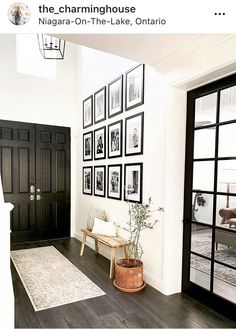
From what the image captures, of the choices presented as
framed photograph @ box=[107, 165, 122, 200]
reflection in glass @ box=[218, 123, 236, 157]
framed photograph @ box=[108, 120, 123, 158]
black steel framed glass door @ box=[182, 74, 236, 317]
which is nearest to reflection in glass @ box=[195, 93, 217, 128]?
black steel framed glass door @ box=[182, 74, 236, 317]

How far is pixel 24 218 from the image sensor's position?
4672 millimetres

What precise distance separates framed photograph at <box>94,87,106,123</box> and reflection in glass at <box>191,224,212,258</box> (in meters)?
2.38

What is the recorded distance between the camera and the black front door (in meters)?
4.55

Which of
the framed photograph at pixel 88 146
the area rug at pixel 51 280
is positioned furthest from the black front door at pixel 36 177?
the area rug at pixel 51 280

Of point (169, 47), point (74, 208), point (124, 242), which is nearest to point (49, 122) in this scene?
point (74, 208)

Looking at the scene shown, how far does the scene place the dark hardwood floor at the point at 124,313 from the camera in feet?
7.00

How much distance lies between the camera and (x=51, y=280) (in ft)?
9.71

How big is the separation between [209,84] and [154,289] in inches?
93.3

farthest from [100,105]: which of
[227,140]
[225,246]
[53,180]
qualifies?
[225,246]

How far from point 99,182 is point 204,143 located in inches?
86.3

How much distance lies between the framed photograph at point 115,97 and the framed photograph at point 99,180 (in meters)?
0.96

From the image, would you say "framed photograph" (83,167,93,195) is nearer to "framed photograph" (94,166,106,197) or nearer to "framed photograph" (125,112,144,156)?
"framed photograph" (94,166,106,197)

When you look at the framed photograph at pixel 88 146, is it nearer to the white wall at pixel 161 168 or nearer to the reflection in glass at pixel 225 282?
the white wall at pixel 161 168
